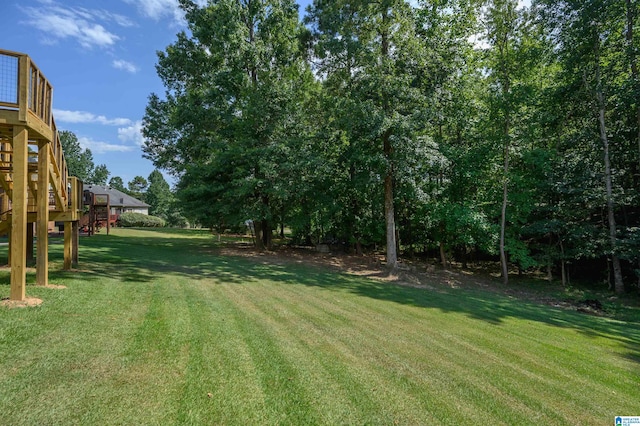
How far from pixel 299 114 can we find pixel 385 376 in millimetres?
12716

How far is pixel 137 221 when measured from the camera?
32750 mm

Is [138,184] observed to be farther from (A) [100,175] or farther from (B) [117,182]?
(A) [100,175]

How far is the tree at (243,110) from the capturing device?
13.5 meters

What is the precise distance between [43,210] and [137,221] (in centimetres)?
3107

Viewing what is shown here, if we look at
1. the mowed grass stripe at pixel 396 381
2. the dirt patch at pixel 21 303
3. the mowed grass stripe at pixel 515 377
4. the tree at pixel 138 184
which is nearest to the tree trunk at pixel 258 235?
the dirt patch at pixel 21 303

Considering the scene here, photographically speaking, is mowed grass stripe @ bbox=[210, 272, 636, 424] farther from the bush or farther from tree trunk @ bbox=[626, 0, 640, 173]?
the bush

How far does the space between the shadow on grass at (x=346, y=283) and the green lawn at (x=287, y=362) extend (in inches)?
6.5

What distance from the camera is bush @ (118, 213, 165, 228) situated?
Result: 31922mm

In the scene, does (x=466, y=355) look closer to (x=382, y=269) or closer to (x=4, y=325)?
(x=4, y=325)

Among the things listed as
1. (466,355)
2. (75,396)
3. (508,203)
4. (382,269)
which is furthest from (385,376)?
(508,203)

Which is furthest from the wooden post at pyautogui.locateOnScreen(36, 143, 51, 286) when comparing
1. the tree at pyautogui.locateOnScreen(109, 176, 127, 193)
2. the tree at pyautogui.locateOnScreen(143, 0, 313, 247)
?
the tree at pyautogui.locateOnScreen(109, 176, 127, 193)

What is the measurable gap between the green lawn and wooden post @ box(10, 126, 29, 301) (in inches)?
19.0

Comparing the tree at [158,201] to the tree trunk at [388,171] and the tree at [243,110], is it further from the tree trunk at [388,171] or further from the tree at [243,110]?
the tree trunk at [388,171]

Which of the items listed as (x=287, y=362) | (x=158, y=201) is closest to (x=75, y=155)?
(x=158, y=201)
